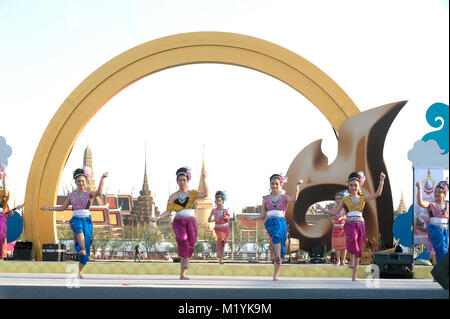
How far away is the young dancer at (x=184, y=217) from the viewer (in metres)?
8.23

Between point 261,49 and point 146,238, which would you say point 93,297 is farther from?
point 146,238

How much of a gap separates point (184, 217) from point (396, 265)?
3.16 m

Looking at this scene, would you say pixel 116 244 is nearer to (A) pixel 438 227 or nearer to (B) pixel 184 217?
(B) pixel 184 217

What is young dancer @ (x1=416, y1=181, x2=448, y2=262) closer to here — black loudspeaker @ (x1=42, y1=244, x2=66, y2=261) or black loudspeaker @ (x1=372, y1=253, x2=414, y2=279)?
black loudspeaker @ (x1=372, y1=253, x2=414, y2=279)

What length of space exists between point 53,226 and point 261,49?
5.47 metres

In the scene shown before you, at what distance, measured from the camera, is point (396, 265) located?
30.9 ft

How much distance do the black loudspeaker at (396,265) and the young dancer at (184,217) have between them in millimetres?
2788

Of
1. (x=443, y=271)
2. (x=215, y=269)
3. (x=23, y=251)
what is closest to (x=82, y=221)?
(x=215, y=269)

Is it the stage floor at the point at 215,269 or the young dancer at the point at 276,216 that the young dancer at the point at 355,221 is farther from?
the stage floor at the point at 215,269

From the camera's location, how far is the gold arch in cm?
Result: 1355
